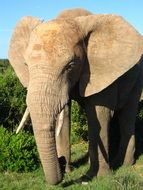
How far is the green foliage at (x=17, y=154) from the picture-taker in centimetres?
756

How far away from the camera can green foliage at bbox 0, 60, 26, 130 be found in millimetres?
10344

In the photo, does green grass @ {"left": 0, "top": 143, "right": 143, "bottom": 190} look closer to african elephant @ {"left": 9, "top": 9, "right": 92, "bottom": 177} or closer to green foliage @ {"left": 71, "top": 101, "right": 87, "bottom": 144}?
african elephant @ {"left": 9, "top": 9, "right": 92, "bottom": 177}

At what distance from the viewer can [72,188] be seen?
260 inches

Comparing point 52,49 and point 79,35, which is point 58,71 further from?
point 79,35

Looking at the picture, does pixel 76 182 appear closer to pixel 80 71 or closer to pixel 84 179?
pixel 84 179

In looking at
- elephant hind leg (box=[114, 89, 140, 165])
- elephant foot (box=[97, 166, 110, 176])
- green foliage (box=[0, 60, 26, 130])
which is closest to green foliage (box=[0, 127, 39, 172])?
elephant foot (box=[97, 166, 110, 176])

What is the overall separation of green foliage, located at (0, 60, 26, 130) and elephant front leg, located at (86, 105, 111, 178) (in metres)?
3.30

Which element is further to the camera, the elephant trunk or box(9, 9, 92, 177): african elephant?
box(9, 9, 92, 177): african elephant

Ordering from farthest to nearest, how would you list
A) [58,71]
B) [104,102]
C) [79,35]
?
[104,102] < [79,35] < [58,71]

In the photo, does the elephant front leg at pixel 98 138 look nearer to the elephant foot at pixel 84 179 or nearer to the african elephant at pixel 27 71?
the elephant foot at pixel 84 179

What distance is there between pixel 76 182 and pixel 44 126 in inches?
62.7

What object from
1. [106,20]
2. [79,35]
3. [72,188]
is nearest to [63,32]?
[79,35]

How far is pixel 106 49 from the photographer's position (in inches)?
264

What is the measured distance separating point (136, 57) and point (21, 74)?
161 centimetres
